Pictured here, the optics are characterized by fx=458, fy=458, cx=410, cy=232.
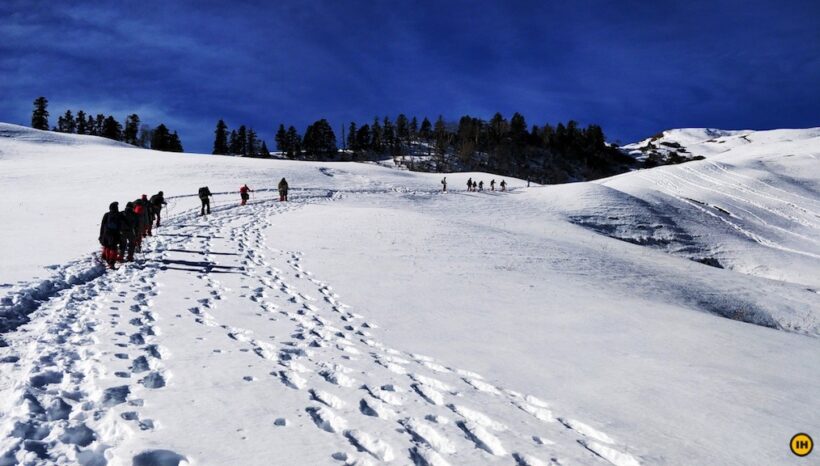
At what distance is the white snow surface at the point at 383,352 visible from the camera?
4.45 m

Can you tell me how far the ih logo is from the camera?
4855mm

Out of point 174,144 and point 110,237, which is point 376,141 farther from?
point 110,237

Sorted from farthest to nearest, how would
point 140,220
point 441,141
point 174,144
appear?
point 441,141, point 174,144, point 140,220

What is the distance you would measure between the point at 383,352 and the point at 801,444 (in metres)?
5.27

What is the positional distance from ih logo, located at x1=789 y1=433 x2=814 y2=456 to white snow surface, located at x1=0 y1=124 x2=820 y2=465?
0.16 meters

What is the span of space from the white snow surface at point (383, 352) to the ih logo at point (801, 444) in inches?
6.3

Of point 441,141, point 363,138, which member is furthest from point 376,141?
point 441,141

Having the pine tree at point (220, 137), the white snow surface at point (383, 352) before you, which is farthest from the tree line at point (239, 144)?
the white snow surface at point (383, 352)

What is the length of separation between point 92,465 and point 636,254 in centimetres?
2581

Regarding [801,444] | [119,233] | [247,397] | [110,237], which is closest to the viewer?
[801,444]

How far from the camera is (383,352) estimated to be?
736cm

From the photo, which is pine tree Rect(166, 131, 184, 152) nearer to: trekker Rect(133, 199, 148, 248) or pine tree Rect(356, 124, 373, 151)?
pine tree Rect(356, 124, 373, 151)

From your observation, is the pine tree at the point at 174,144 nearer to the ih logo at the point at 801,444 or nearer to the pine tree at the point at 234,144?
the pine tree at the point at 234,144

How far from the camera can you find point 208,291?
1063cm
